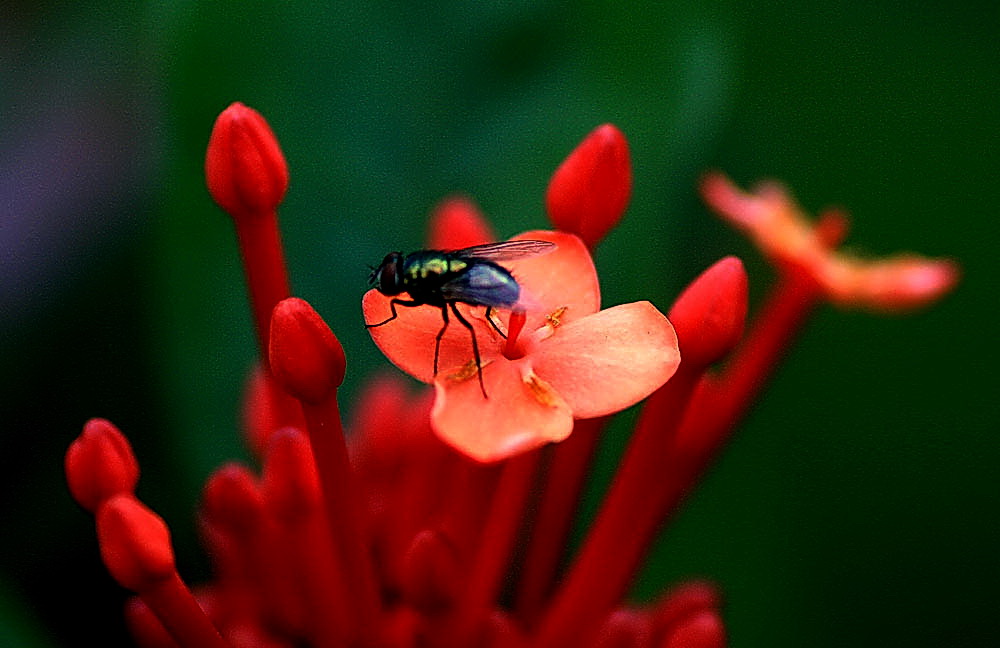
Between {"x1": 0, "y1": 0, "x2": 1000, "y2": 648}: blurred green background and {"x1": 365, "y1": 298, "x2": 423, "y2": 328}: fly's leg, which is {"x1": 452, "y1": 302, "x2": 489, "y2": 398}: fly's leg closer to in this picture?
{"x1": 365, "y1": 298, "x2": 423, "y2": 328}: fly's leg

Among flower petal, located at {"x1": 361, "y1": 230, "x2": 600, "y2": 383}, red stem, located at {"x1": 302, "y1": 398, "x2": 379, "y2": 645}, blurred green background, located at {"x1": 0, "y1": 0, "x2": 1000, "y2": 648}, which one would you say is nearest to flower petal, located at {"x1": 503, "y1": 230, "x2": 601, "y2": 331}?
flower petal, located at {"x1": 361, "y1": 230, "x2": 600, "y2": 383}

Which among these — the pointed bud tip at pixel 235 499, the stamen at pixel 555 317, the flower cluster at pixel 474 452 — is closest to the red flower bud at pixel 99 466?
the flower cluster at pixel 474 452

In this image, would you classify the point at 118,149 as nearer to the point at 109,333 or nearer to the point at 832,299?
the point at 109,333

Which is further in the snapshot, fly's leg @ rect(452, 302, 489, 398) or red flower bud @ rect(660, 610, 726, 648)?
red flower bud @ rect(660, 610, 726, 648)

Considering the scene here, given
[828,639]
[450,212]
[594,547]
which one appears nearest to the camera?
[594,547]

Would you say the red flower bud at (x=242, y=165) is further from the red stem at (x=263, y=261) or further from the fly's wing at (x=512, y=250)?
the fly's wing at (x=512, y=250)

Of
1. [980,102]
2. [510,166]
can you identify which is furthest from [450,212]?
[980,102]
